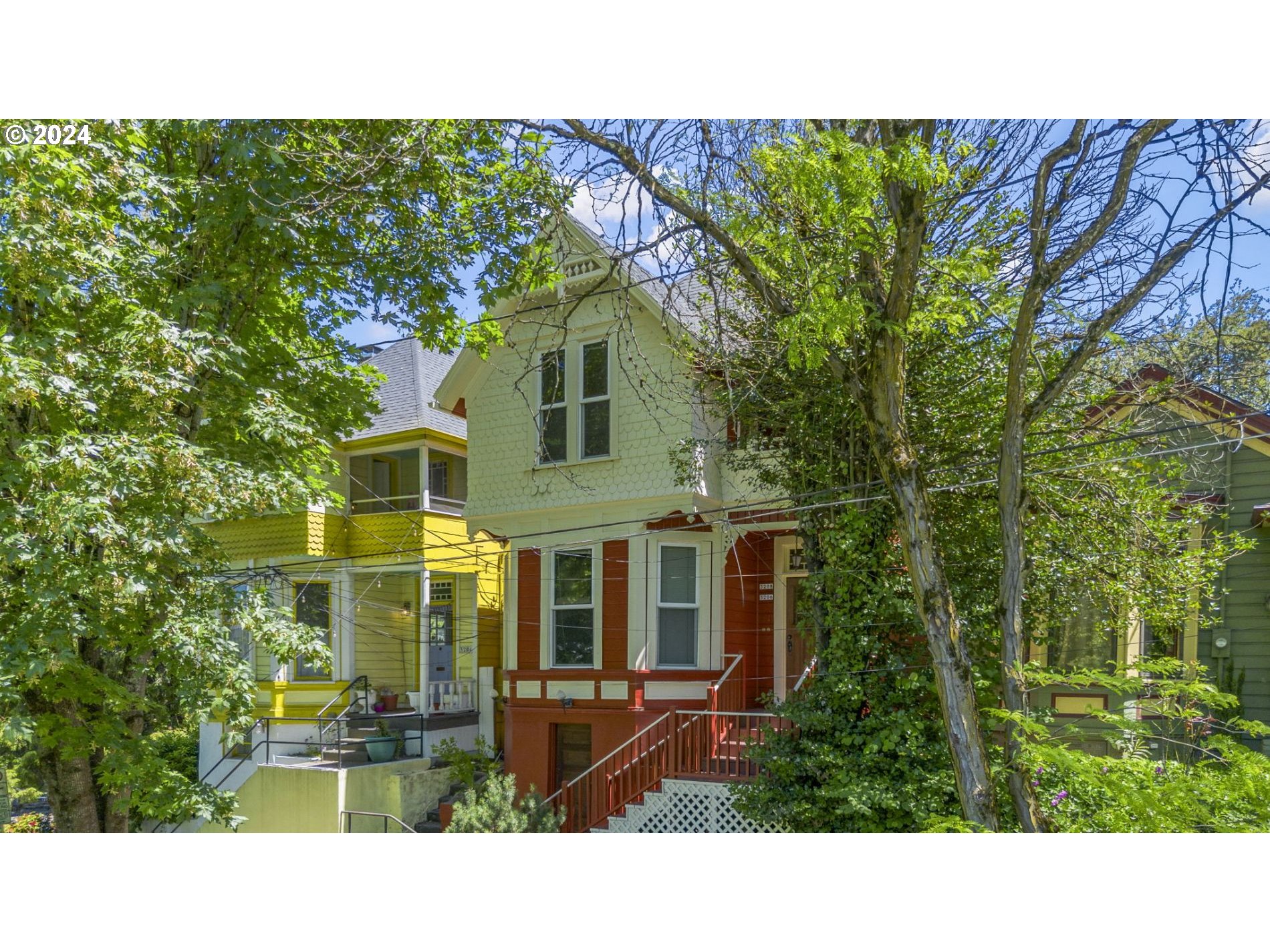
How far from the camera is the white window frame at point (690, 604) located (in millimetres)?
6988

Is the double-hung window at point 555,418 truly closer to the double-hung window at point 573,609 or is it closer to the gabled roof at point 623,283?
the gabled roof at point 623,283

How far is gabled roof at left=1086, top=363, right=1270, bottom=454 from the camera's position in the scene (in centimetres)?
438

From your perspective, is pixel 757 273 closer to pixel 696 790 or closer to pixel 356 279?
pixel 356 279

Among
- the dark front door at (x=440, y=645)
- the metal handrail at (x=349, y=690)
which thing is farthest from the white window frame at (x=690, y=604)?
the metal handrail at (x=349, y=690)

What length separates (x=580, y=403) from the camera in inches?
289

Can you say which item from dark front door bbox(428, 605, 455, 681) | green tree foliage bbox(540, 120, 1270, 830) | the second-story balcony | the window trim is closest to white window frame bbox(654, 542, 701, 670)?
dark front door bbox(428, 605, 455, 681)

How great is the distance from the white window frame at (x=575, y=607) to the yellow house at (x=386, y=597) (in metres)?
0.51

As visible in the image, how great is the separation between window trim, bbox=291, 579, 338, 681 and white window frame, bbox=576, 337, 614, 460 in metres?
2.29

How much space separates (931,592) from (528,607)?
4.31m

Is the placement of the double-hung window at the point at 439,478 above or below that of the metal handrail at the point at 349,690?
above

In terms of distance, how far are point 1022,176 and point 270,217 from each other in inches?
160

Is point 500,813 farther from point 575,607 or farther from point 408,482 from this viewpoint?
point 408,482

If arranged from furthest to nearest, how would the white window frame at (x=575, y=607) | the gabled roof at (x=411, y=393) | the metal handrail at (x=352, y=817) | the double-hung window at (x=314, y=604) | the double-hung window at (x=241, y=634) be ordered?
the gabled roof at (x=411, y=393), the white window frame at (x=575, y=607), the double-hung window at (x=314, y=604), the metal handrail at (x=352, y=817), the double-hung window at (x=241, y=634)

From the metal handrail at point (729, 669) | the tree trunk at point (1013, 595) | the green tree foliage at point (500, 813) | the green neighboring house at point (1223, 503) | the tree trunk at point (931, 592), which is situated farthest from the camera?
the metal handrail at point (729, 669)
